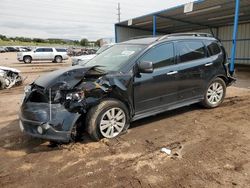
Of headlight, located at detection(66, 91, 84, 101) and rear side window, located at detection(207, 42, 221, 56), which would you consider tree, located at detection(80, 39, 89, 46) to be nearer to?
rear side window, located at detection(207, 42, 221, 56)

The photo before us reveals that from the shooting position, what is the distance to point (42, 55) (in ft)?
83.9

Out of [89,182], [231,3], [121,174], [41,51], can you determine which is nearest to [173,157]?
[121,174]

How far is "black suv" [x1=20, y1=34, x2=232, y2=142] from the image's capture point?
3.69 metres

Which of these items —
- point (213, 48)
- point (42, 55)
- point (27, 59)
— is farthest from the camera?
point (42, 55)

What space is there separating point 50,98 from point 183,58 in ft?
9.55

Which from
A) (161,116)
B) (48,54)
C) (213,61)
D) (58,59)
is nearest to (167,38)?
(213,61)

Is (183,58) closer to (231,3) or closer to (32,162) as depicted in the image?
(32,162)

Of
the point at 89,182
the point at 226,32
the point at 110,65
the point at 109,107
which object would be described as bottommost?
the point at 89,182

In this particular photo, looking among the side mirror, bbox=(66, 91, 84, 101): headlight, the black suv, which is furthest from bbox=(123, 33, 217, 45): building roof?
bbox=(66, 91, 84, 101): headlight

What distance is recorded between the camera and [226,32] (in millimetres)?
21688

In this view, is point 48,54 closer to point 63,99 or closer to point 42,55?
point 42,55

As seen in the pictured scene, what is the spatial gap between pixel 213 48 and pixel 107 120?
133 inches

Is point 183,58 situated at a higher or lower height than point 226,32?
lower

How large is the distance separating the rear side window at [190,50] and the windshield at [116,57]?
0.96 meters
